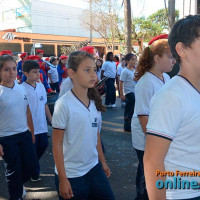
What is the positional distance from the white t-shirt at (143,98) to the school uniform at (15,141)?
4.29 feet

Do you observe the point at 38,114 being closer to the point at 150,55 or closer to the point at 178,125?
the point at 150,55

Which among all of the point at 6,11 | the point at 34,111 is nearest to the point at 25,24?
the point at 6,11

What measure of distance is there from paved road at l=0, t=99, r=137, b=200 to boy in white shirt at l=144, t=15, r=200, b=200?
2.19m

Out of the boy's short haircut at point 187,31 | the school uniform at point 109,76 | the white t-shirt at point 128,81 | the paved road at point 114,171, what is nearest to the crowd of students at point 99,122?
the boy's short haircut at point 187,31

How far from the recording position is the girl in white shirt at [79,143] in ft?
7.16

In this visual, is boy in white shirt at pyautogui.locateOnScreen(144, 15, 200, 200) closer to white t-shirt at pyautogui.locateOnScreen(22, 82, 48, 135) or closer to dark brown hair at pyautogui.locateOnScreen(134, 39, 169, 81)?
dark brown hair at pyautogui.locateOnScreen(134, 39, 169, 81)

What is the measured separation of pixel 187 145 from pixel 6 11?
52.4m

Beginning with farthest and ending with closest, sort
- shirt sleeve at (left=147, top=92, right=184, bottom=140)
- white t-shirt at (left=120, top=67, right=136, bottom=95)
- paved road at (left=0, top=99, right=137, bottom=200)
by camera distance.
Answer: white t-shirt at (left=120, top=67, right=136, bottom=95), paved road at (left=0, top=99, right=137, bottom=200), shirt sleeve at (left=147, top=92, right=184, bottom=140)

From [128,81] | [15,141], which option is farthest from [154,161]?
[128,81]

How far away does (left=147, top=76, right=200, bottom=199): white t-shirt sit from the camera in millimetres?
1348

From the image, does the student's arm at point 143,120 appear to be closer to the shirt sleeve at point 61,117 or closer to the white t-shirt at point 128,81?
the shirt sleeve at point 61,117

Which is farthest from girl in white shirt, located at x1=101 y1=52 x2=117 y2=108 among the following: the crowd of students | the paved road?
the crowd of students

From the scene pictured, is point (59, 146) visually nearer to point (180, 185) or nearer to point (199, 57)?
point (180, 185)

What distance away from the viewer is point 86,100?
8.02 ft
